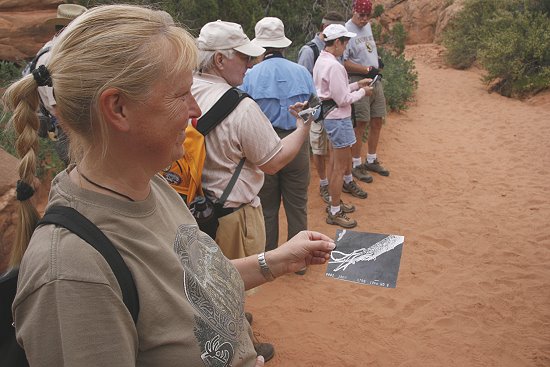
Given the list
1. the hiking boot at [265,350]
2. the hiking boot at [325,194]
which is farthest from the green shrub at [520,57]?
the hiking boot at [265,350]

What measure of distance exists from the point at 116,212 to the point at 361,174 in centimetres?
532

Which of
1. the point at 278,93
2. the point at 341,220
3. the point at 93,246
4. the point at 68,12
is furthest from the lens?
the point at 341,220

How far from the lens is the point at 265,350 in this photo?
327 centimetres

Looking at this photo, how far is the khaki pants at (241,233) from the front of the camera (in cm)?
251

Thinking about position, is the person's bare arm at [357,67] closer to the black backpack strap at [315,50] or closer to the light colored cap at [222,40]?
the black backpack strap at [315,50]

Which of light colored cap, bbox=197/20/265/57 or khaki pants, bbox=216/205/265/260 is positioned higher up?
light colored cap, bbox=197/20/265/57

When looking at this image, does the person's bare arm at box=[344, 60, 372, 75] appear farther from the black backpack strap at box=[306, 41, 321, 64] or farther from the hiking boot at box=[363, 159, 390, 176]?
the hiking boot at box=[363, 159, 390, 176]

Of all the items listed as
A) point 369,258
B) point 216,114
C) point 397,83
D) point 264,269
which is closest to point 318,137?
point 369,258

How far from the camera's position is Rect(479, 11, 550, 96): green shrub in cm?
928

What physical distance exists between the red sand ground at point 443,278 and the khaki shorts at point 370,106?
896 mm

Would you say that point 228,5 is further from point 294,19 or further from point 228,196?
point 228,196

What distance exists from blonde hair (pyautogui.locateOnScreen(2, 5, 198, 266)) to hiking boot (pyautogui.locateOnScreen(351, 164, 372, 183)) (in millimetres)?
5135

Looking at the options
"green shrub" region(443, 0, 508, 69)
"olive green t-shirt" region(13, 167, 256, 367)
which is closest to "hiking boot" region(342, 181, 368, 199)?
"olive green t-shirt" region(13, 167, 256, 367)

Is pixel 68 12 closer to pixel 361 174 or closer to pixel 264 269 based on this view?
pixel 264 269
